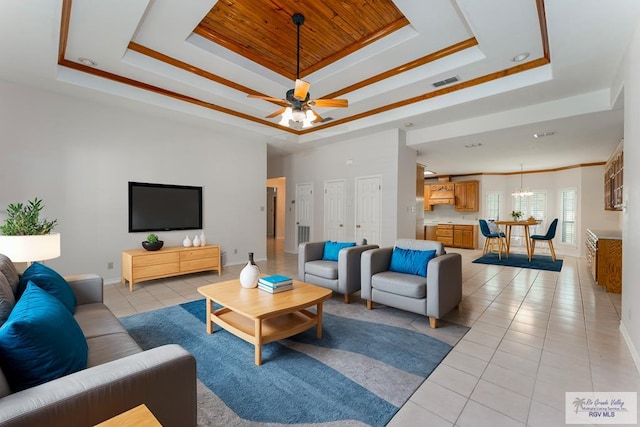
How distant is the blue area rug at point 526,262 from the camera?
609cm

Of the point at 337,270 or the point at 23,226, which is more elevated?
the point at 23,226

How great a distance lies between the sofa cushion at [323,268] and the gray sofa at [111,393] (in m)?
2.47

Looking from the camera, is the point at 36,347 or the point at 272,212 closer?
the point at 36,347

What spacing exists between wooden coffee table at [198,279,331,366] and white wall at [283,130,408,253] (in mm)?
3174

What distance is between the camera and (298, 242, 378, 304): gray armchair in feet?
11.7

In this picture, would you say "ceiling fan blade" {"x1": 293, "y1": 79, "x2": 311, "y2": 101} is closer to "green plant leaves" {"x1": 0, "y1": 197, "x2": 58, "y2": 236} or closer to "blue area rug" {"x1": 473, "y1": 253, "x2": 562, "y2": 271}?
"green plant leaves" {"x1": 0, "y1": 197, "x2": 58, "y2": 236}

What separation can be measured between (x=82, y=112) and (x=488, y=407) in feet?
18.7

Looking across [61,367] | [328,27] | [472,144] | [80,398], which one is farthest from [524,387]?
[472,144]

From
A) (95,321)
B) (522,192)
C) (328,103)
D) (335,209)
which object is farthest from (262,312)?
(522,192)

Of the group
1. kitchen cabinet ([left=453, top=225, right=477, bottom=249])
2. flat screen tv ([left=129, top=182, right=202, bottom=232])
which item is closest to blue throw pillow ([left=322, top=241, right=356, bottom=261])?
flat screen tv ([left=129, top=182, right=202, bottom=232])

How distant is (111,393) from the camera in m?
1.06

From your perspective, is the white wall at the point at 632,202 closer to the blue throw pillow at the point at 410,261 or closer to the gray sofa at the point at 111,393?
the blue throw pillow at the point at 410,261

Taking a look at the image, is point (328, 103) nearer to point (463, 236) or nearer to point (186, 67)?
point (186, 67)

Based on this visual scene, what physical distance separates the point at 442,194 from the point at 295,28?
8.29 m
